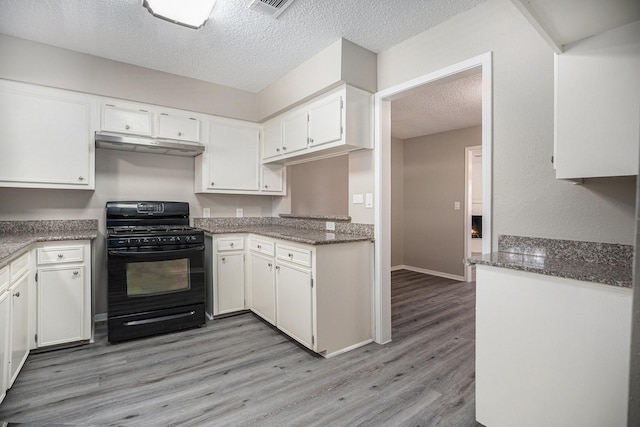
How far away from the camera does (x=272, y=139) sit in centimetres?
356

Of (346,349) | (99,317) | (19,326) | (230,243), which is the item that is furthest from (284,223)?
(19,326)

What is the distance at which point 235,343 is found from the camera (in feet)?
8.55

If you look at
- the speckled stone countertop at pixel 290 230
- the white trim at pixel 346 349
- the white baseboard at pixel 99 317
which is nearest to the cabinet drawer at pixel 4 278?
the white baseboard at pixel 99 317

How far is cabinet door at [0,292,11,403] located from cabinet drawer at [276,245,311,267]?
5.69ft

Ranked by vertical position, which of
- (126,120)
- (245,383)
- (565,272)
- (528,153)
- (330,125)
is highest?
(126,120)

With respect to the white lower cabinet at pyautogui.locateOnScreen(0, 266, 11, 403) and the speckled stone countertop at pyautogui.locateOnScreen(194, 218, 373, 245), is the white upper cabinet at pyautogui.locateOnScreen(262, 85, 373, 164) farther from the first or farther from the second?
the white lower cabinet at pyautogui.locateOnScreen(0, 266, 11, 403)

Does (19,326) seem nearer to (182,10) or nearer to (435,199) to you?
(182,10)

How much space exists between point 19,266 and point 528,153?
3.25 metres

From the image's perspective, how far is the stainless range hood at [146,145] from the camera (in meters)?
2.77

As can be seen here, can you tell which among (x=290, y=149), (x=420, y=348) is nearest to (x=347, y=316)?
(x=420, y=348)

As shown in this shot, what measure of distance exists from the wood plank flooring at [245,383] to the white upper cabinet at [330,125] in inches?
67.8

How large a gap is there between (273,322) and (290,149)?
67.5 inches

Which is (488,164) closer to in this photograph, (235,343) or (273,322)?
(273,322)

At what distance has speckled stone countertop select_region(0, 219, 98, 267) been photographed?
226 centimetres
